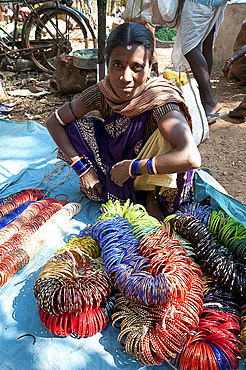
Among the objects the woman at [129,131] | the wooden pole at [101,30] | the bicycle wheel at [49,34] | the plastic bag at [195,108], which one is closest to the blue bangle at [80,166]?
the woman at [129,131]

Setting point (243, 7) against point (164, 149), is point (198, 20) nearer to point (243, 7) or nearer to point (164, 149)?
point (164, 149)

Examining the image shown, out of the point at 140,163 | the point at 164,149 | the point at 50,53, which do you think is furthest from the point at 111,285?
the point at 50,53

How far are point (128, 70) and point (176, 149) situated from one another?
1.77 feet

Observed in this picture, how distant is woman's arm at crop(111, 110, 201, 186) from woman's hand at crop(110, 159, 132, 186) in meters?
0.10

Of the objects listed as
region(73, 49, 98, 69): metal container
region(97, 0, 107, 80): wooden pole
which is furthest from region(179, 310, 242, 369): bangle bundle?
region(73, 49, 98, 69): metal container

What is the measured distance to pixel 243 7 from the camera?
21.0 feet

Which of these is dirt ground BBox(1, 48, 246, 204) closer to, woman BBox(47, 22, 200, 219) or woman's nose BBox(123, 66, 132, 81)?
woman BBox(47, 22, 200, 219)

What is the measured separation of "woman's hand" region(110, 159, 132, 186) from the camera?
6.79 ft

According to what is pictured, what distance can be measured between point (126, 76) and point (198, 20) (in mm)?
2411

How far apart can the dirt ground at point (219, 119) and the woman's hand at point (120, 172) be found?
1.27 meters

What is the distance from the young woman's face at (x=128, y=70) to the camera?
1.85 m

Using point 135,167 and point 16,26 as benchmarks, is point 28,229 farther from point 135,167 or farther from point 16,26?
point 16,26

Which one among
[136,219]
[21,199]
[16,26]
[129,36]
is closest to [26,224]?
[21,199]

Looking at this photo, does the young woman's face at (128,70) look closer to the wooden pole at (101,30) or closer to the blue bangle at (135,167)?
the blue bangle at (135,167)
